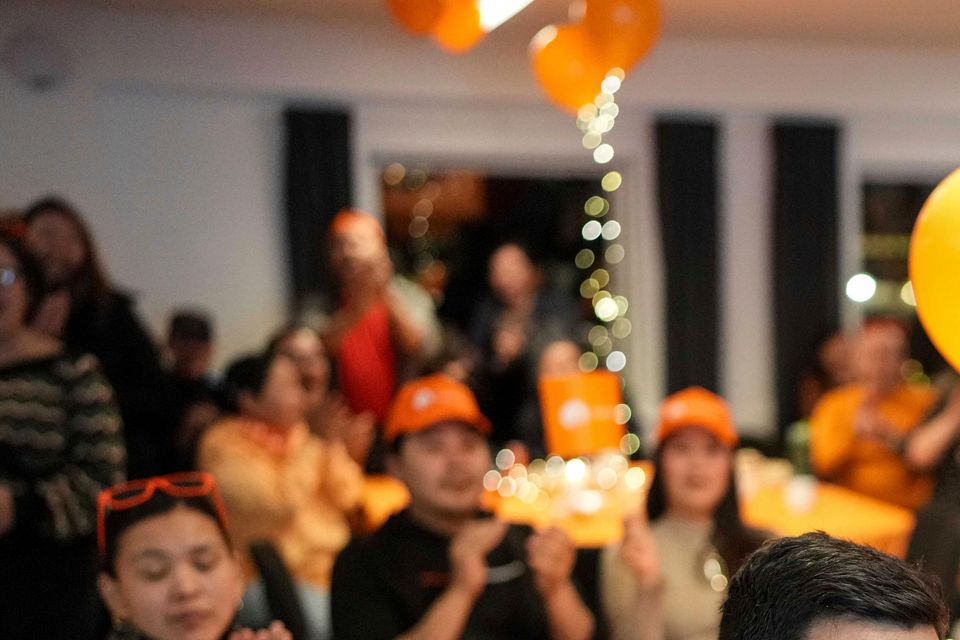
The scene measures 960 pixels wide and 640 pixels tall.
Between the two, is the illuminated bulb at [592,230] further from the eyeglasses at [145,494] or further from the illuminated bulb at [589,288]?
the eyeglasses at [145,494]

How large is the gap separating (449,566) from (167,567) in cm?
68

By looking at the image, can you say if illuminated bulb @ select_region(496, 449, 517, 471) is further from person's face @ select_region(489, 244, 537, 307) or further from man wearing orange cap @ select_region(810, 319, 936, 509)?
man wearing orange cap @ select_region(810, 319, 936, 509)

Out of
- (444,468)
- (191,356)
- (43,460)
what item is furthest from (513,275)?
(43,460)

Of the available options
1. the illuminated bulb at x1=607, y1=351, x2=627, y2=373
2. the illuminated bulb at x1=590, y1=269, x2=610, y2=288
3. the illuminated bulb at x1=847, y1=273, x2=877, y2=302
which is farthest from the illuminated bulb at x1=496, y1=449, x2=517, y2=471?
the illuminated bulb at x1=847, y1=273, x2=877, y2=302

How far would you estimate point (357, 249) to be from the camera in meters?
3.75

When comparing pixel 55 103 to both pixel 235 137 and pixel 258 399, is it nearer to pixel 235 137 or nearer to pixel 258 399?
pixel 235 137

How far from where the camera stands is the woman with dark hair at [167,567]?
5.42ft

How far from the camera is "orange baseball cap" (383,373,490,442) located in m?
2.28

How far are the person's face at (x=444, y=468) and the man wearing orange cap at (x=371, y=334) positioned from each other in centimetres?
154

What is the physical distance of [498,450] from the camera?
152 inches

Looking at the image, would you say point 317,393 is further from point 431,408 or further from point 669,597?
point 669,597

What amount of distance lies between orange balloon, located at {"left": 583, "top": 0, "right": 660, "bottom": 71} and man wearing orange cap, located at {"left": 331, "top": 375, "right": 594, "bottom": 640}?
3.80 feet

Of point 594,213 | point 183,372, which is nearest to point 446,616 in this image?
point 183,372

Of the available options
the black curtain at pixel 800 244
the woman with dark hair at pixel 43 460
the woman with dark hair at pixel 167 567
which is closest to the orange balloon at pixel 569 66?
the woman with dark hair at pixel 43 460
